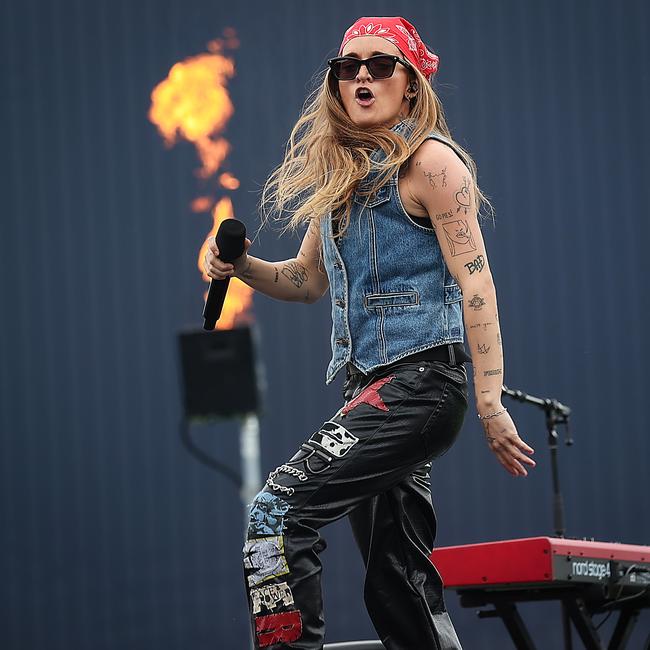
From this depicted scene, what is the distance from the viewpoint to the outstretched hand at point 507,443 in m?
2.42

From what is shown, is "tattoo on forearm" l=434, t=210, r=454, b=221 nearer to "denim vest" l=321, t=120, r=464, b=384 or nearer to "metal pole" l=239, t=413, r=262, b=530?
"denim vest" l=321, t=120, r=464, b=384

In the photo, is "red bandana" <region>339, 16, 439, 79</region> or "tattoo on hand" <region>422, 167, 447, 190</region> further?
"red bandana" <region>339, 16, 439, 79</region>

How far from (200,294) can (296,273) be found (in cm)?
362

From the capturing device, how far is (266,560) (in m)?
2.29

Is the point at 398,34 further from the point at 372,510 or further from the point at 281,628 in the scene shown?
the point at 281,628

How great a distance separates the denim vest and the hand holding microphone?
9.2 inches

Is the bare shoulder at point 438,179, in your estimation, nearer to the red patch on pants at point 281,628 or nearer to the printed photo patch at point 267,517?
the printed photo patch at point 267,517

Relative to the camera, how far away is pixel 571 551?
10.7ft

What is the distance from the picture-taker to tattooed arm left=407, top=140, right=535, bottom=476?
2.44 meters

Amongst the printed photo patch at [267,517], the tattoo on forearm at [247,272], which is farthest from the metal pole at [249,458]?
the printed photo patch at [267,517]

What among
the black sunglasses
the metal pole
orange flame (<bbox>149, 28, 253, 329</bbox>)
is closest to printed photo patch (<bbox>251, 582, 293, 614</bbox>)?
the black sunglasses

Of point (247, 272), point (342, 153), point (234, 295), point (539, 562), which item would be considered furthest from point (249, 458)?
point (342, 153)

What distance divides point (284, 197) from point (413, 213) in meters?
0.38

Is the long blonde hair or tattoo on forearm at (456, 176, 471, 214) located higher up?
the long blonde hair
